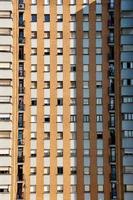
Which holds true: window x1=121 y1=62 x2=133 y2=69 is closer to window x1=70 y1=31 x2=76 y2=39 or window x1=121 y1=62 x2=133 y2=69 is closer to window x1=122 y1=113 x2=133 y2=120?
window x1=122 y1=113 x2=133 y2=120

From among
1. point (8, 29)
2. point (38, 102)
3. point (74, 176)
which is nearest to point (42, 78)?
point (38, 102)

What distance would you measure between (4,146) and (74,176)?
25.3ft

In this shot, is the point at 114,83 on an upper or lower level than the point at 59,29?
lower

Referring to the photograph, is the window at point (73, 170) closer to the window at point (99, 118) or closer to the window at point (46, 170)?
the window at point (46, 170)

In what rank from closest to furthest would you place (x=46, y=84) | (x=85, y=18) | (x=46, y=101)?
(x=46, y=101), (x=46, y=84), (x=85, y=18)

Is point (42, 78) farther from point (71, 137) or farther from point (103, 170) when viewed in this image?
point (103, 170)

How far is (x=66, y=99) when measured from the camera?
59312 millimetres

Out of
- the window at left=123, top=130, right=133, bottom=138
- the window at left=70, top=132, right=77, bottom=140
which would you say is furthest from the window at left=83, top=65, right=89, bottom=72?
the window at left=123, top=130, right=133, bottom=138

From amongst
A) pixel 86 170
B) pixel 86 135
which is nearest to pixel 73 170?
pixel 86 170

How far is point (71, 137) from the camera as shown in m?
58.7

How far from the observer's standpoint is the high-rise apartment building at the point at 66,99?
189 ft

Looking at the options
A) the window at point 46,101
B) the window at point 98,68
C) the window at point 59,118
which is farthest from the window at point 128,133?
the window at point 46,101

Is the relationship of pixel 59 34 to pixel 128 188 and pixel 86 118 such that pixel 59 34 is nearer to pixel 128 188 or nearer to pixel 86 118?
pixel 86 118

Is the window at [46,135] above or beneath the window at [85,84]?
beneath
